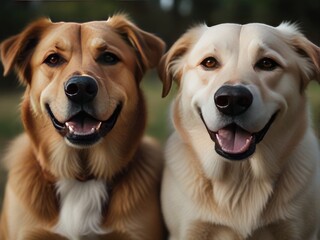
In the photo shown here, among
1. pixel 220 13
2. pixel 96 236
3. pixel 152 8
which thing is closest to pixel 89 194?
pixel 96 236

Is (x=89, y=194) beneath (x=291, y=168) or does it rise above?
beneath

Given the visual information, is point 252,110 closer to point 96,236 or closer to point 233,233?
point 233,233

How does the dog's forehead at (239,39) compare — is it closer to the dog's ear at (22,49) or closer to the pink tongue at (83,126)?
the pink tongue at (83,126)

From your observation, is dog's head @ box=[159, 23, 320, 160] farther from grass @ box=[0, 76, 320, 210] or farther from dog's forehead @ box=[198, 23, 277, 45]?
grass @ box=[0, 76, 320, 210]

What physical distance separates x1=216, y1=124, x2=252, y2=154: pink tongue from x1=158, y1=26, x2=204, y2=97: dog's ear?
1.88 feet

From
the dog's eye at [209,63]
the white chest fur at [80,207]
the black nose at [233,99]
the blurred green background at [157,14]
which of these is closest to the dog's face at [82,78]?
the white chest fur at [80,207]

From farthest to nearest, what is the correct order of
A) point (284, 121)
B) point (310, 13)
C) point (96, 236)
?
point (310, 13) → point (96, 236) → point (284, 121)

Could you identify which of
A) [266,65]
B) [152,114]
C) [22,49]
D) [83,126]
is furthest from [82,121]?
[152,114]

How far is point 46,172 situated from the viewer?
322 centimetres

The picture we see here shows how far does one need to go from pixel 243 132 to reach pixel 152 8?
25.6 ft

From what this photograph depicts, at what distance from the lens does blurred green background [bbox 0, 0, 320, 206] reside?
870 cm

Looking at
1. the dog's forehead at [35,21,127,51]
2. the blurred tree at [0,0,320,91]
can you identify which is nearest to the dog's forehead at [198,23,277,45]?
the dog's forehead at [35,21,127,51]

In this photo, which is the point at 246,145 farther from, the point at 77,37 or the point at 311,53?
the point at 77,37

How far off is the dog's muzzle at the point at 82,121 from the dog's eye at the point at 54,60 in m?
0.25
